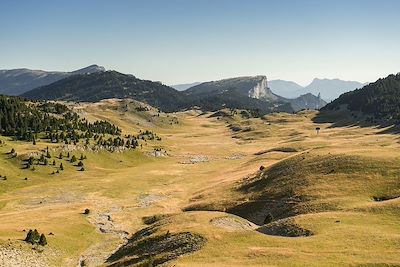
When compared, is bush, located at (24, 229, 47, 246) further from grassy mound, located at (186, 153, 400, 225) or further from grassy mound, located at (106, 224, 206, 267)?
grassy mound, located at (186, 153, 400, 225)

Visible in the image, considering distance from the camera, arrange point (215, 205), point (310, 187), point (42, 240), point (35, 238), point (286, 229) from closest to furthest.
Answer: point (286, 229), point (35, 238), point (42, 240), point (310, 187), point (215, 205)

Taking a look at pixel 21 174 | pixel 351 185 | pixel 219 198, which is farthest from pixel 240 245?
pixel 21 174

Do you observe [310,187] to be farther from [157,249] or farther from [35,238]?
[35,238]

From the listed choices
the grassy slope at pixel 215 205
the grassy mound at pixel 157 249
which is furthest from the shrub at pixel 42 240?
the grassy mound at pixel 157 249

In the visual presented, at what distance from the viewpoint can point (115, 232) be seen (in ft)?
292

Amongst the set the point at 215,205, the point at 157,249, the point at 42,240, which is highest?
the point at 157,249

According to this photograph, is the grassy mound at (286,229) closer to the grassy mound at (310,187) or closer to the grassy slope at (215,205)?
the grassy slope at (215,205)

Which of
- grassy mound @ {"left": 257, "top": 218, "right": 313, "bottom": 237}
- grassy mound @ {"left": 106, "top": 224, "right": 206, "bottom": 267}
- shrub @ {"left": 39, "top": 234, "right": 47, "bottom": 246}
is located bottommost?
shrub @ {"left": 39, "top": 234, "right": 47, "bottom": 246}

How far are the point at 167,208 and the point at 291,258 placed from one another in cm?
6512

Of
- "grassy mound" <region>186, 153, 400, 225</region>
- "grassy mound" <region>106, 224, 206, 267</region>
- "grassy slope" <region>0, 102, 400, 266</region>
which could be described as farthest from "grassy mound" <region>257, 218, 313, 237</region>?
"grassy mound" <region>186, 153, 400, 225</region>

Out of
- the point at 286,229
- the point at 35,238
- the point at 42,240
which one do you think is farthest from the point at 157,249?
the point at 35,238

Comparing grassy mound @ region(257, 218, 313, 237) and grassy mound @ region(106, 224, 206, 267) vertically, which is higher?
grassy mound @ region(257, 218, 313, 237)

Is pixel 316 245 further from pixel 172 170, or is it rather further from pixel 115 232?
pixel 172 170

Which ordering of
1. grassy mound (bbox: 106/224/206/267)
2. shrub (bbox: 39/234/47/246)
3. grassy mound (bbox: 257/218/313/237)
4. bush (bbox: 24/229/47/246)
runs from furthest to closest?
shrub (bbox: 39/234/47/246)
bush (bbox: 24/229/47/246)
grassy mound (bbox: 257/218/313/237)
grassy mound (bbox: 106/224/206/267)
